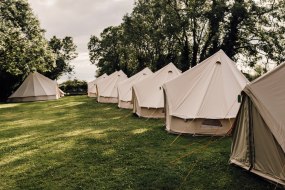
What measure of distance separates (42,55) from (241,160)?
100ft

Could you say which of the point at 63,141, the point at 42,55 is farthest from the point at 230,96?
the point at 42,55

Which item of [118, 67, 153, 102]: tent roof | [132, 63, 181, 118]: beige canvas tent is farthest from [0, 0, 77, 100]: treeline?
[132, 63, 181, 118]: beige canvas tent

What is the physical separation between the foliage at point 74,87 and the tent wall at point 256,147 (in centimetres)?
5324

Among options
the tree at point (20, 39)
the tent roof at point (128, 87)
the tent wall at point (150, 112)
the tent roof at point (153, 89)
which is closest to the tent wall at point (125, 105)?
the tent roof at point (128, 87)

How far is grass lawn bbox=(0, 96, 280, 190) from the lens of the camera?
8109 mm

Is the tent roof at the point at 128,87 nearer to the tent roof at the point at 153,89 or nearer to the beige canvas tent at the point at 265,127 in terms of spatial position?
the tent roof at the point at 153,89

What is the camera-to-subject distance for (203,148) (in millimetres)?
11258

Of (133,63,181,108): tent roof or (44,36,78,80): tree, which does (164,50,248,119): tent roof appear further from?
(44,36,78,80): tree

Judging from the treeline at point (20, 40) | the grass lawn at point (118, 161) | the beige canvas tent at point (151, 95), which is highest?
the treeline at point (20, 40)

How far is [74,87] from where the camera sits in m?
60.9

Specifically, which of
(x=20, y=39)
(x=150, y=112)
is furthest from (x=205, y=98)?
(x=20, y=39)

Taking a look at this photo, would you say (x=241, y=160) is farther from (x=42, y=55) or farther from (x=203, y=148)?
(x=42, y=55)

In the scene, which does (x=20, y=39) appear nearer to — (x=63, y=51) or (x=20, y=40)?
(x=20, y=40)

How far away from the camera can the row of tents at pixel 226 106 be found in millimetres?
7609
